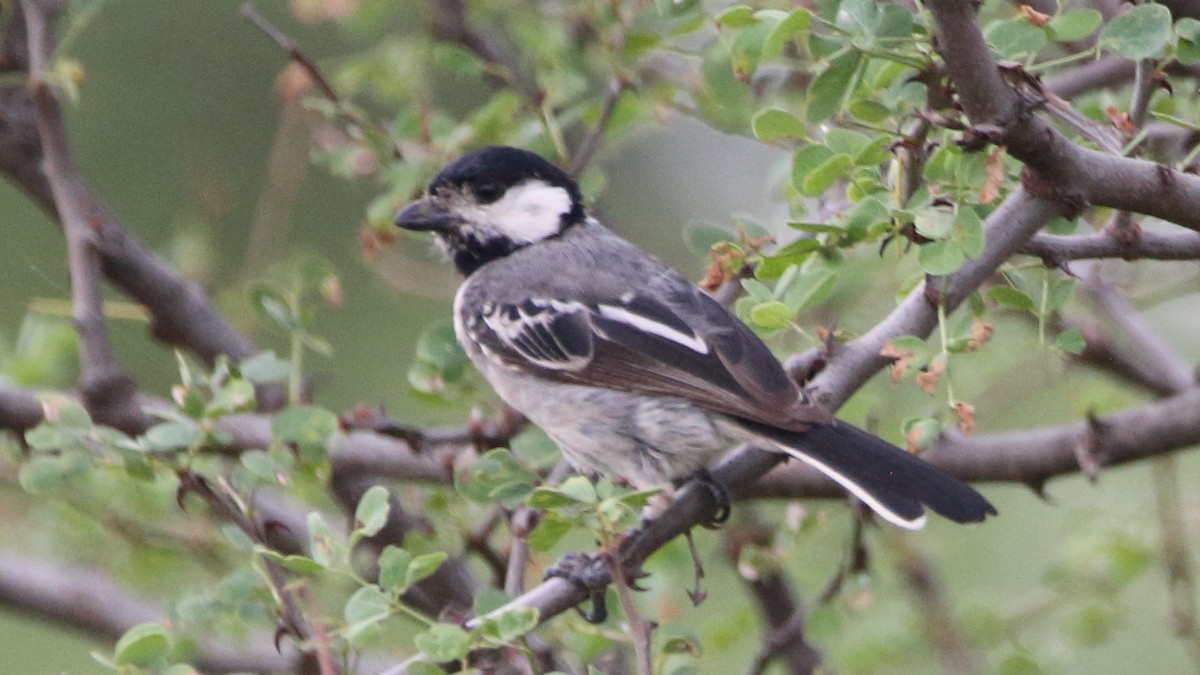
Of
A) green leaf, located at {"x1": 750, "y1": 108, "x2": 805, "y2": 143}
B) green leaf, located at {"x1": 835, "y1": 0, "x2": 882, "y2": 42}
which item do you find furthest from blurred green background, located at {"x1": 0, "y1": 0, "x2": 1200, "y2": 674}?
green leaf, located at {"x1": 835, "y1": 0, "x2": 882, "y2": 42}

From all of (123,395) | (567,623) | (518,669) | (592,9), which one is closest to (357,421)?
(123,395)

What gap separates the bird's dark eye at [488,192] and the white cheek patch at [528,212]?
0.02 metres

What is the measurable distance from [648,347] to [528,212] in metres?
0.74

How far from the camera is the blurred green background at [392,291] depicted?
3.93m

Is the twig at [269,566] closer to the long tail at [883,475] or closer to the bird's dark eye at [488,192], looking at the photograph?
the long tail at [883,475]

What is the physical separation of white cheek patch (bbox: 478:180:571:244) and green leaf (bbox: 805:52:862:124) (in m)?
1.56

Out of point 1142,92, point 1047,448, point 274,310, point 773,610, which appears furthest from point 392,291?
point 1142,92

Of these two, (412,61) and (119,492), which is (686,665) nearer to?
(119,492)

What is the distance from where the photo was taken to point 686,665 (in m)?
2.51

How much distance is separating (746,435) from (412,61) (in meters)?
1.58

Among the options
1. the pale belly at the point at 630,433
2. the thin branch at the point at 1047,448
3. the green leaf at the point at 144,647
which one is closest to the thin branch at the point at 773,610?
the thin branch at the point at 1047,448

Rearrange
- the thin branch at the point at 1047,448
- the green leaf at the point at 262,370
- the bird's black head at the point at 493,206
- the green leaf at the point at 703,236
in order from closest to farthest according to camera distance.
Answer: the green leaf at the point at 262,370, the green leaf at the point at 703,236, the thin branch at the point at 1047,448, the bird's black head at the point at 493,206

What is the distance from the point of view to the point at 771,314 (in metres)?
2.47

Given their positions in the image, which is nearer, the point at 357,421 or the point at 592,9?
the point at 357,421
